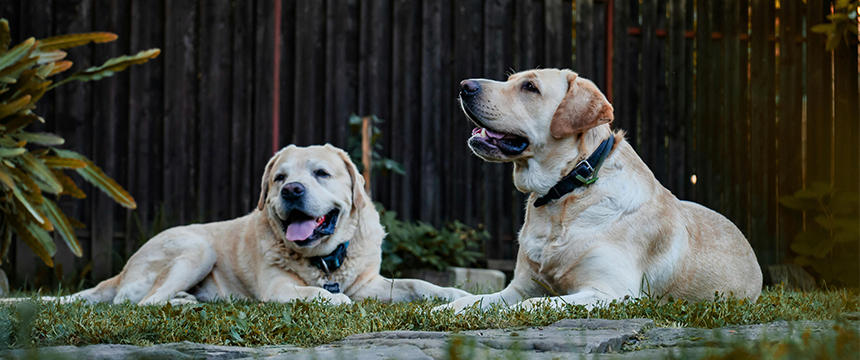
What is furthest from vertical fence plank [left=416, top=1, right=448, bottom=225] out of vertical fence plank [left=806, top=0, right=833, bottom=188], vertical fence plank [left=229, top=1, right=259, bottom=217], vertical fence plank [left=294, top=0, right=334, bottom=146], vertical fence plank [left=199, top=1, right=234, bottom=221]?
vertical fence plank [left=806, top=0, right=833, bottom=188]

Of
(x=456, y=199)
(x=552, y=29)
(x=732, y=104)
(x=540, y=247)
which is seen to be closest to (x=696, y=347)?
(x=540, y=247)

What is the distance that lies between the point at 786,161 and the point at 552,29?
2515 mm

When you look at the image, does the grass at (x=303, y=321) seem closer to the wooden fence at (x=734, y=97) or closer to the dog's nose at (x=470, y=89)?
the dog's nose at (x=470, y=89)

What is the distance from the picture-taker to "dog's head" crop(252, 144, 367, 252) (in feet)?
17.0

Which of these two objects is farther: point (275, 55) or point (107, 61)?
point (275, 55)

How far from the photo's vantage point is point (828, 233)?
8266mm

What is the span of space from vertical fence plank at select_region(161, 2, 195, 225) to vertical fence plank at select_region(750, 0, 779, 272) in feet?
15.9

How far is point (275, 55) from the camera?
7.52 meters

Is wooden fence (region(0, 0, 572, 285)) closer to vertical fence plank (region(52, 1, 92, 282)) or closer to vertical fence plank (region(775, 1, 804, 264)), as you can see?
vertical fence plank (region(52, 1, 92, 282))

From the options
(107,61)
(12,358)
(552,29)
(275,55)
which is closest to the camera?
(12,358)

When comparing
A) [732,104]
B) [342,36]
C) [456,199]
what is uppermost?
[342,36]

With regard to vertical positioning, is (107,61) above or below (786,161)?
above

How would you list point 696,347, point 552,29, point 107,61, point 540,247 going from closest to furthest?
1. point 696,347
2. point 540,247
3. point 107,61
4. point 552,29

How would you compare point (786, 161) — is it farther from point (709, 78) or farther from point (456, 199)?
point (456, 199)
